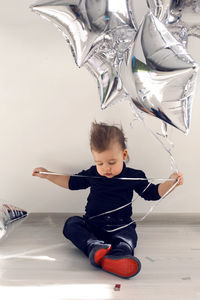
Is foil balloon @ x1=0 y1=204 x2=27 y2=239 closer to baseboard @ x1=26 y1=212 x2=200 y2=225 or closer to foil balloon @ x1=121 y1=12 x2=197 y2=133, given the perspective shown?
baseboard @ x1=26 y1=212 x2=200 y2=225

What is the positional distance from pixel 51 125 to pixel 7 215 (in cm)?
32

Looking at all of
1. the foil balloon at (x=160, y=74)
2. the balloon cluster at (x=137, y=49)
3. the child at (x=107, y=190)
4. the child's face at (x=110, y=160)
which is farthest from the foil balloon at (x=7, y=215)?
the foil balloon at (x=160, y=74)

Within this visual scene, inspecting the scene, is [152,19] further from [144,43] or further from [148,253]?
[148,253]

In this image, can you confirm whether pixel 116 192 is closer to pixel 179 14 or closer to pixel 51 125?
pixel 51 125

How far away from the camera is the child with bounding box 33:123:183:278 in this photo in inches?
36.4

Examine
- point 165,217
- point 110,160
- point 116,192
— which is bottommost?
point 165,217

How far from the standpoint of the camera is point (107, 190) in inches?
40.8

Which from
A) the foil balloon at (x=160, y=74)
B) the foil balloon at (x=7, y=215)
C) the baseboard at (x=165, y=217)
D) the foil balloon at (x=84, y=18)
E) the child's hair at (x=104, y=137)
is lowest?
the baseboard at (x=165, y=217)

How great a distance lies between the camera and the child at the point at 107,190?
3.03ft

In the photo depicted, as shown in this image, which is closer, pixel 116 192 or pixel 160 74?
pixel 160 74

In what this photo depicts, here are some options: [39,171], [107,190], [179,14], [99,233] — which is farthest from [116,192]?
[179,14]

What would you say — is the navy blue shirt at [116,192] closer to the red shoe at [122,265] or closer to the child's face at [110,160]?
the child's face at [110,160]

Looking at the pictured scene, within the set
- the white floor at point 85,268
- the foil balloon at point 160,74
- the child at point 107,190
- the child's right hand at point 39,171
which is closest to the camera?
the foil balloon at point 160,74

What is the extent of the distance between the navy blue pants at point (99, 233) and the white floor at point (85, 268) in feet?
0.11
